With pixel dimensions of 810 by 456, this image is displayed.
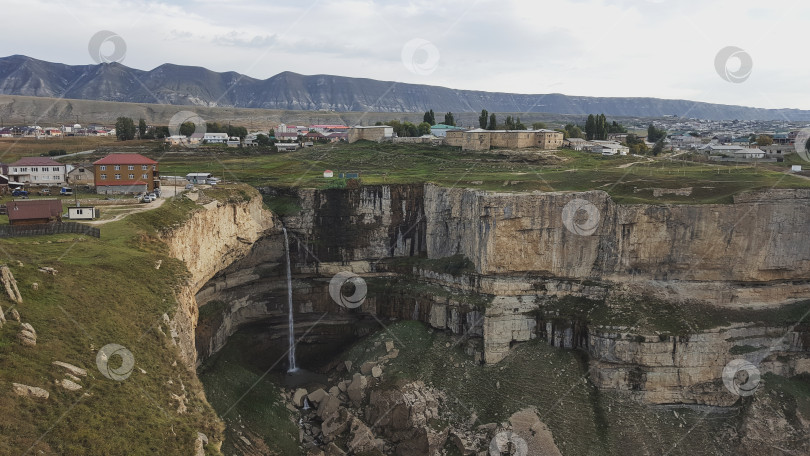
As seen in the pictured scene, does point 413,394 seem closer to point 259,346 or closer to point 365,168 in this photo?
point 259,346

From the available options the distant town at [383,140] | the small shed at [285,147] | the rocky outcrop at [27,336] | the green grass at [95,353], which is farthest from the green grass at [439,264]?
the small shed at [285,147]

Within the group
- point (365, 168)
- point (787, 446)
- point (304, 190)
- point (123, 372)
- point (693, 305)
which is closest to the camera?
point (123, 372)

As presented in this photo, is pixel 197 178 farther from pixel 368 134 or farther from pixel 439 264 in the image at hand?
pixel 368 134

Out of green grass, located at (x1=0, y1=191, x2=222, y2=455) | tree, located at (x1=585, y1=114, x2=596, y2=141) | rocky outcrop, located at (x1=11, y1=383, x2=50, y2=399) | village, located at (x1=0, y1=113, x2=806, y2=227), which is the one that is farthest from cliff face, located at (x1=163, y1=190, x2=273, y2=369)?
tree, located at (x1=585, y1=114, x2=596, y2=141)

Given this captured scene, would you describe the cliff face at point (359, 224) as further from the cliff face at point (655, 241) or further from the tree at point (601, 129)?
the tree at point (601, 129)

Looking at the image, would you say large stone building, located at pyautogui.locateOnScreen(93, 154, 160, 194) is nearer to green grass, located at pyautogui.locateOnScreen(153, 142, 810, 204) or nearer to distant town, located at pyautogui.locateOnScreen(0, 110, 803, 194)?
distant town, located at pyautogui.locateOnScreen(0, 110, 803, 194)

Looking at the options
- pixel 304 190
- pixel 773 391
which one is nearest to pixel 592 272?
pixel 773 391

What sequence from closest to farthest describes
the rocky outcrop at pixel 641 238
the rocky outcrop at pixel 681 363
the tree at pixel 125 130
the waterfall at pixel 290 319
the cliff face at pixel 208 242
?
the cliff face at pixel 208 242
the rocky outcrop at pixel 681 363
the rocky outcrop at pixel 641 238
the waterfall at pixel 290 319
the tree at pixel 125 130

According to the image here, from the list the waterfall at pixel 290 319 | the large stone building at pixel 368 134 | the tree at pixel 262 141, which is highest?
the large stone building at pixel 368 134
